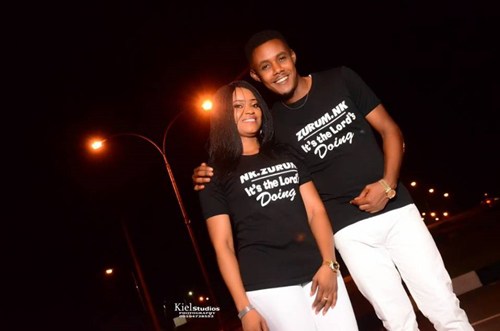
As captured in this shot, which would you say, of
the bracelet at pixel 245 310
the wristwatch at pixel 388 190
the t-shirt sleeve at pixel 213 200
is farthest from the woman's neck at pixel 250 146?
the bracelet at pixel 245 310

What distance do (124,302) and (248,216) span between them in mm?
55960

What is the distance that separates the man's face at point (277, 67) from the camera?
11.6 ft

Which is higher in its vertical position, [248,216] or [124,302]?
[248,216]

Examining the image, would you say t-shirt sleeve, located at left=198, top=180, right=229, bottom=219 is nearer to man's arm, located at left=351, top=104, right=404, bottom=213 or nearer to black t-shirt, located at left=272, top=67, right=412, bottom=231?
black t-shirt, located at left=272, top=67, right=412, bottom=231

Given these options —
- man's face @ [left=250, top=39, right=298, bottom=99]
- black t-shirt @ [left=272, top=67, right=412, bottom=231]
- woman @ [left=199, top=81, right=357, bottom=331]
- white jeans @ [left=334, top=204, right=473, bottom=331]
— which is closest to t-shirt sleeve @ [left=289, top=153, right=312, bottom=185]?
woman @ [left=199, top=81, right=357, bottom=331]

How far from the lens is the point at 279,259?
112 inches

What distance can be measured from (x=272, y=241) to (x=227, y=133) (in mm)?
944

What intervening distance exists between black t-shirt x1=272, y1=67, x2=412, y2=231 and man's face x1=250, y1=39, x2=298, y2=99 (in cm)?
17

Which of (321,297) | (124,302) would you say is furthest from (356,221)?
(124,302)

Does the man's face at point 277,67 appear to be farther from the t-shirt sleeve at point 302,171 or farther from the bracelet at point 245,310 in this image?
the bracelet at point 245,310

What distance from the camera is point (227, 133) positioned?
10.8ft

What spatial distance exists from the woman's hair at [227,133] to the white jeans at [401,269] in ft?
3.37

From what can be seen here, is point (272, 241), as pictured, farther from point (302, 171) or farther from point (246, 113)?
point (246, 113)

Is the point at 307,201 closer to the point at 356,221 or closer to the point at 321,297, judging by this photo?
the point at 356,221
